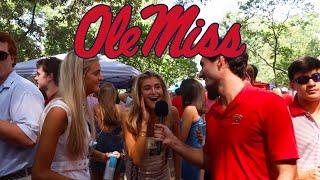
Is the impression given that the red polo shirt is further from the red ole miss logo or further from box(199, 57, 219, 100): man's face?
the red ole miss logo

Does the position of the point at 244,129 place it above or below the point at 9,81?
below

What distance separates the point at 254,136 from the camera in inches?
124

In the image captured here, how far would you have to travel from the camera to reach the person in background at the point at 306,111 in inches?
156

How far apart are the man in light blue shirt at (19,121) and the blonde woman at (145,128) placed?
1450 mm

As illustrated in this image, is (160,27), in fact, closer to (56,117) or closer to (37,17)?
(56,117)

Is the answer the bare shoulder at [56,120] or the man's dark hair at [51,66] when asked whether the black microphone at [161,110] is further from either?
the bare shoulder at [56,120]

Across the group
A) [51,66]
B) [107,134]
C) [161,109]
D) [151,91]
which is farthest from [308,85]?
[107,134]

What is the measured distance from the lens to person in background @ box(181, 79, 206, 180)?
21.5 ft

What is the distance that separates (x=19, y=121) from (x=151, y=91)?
1.85 metres

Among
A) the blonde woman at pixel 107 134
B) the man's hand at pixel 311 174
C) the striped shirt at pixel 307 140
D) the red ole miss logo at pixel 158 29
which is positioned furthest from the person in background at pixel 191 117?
the man's hand at pixel 311 174

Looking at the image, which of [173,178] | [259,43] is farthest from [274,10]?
[173,178]

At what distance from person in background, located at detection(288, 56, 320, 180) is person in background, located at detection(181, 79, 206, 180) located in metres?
2.39

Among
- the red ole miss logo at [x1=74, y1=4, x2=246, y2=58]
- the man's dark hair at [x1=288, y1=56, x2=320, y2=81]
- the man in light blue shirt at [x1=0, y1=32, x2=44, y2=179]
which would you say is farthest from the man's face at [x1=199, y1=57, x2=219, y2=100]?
the red ole miss logo at [x1=74, y1=4, x2=246, y2=58]

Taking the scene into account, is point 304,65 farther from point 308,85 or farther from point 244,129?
point 244,129
